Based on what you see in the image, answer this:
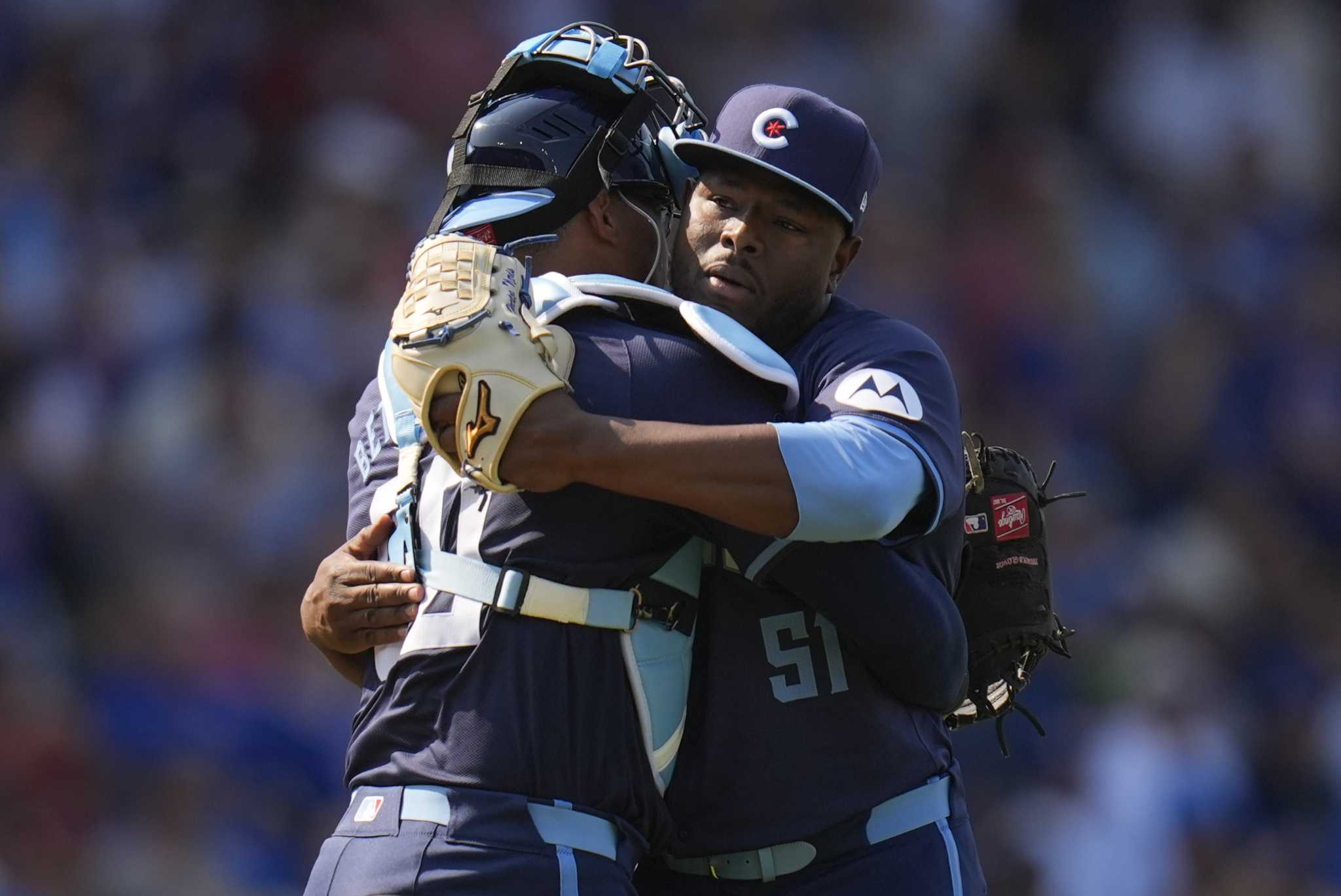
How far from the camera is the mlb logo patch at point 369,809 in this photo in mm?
2973

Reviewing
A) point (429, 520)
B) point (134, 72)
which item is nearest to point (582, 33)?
point (429, 520)

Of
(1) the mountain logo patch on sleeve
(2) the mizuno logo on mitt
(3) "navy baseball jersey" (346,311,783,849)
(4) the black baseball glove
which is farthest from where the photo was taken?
(4) the black baseball glove

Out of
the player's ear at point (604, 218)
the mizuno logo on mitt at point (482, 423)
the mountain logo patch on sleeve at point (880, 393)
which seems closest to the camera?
the mizuno logo on mitt at point (482, 423)

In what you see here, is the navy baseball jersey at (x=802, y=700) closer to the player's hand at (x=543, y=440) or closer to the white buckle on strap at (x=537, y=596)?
the white buckle on strap at (x=537, y=596)

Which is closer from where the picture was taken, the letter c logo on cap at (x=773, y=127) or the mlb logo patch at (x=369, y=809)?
the mlb logo patch at (x=369, y=809)

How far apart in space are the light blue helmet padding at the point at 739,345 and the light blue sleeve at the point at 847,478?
12cm

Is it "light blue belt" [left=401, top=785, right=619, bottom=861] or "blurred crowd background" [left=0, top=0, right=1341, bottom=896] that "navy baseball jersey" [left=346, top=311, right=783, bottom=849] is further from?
"blurred crowd background" [left=0, top=0, right=1341, bottom=896]

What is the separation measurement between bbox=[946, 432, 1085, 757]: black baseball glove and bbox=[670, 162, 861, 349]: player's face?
45 centimetres

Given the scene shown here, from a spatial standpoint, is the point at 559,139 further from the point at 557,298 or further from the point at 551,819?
the point at 551,819

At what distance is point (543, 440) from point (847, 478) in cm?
48

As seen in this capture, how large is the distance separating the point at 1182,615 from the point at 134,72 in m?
5.72

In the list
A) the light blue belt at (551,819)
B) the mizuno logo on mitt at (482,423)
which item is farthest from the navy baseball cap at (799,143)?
the light blue belt at (551,819)

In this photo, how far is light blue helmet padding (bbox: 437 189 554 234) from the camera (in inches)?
128

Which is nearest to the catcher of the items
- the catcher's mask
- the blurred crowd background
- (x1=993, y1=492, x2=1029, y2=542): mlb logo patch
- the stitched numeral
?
the stitched numeral
